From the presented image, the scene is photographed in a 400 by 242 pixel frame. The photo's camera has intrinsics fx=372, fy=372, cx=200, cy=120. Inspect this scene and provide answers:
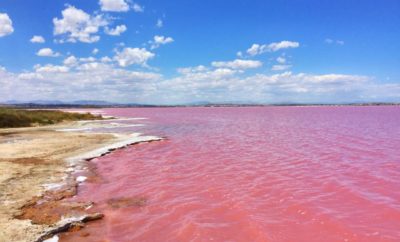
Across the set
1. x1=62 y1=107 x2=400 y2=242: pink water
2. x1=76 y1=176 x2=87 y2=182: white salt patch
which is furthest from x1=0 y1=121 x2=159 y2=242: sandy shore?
x1=62 y1=107 x2=400 y2=242: pink water

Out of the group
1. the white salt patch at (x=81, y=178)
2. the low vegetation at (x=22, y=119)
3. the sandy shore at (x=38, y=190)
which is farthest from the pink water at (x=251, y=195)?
the low vegetation at (x=22, y=119)

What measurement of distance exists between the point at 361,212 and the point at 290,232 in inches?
127

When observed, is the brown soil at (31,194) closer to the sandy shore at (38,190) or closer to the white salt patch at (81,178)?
the sandy shore at (38,190)

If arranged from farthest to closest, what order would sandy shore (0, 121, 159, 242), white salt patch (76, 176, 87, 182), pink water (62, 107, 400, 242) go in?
white salt patch (76, 176, 87, 182) → pink water (62, 107, 400, 242) → sandy shore (0, 121, 159, 242)

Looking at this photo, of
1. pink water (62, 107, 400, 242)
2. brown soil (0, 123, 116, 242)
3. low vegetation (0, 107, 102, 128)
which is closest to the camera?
brown soil (0, 123, 116, 242)

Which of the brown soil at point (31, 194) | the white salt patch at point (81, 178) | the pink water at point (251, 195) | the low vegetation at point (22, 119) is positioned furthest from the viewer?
the low vegetation at point (22, 119)

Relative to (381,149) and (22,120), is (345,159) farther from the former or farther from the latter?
(22,120)

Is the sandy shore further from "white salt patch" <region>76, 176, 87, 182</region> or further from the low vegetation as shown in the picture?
the low vegetation

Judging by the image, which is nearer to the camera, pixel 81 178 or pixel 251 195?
pixel 251 195

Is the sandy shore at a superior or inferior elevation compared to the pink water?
superior

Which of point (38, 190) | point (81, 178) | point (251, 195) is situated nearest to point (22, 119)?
point (81, 178)

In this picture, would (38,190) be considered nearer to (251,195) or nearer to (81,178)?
(81,178)

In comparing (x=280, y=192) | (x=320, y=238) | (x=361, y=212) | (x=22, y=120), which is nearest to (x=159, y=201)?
(x=280, y=192)

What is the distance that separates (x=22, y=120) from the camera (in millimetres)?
55000
